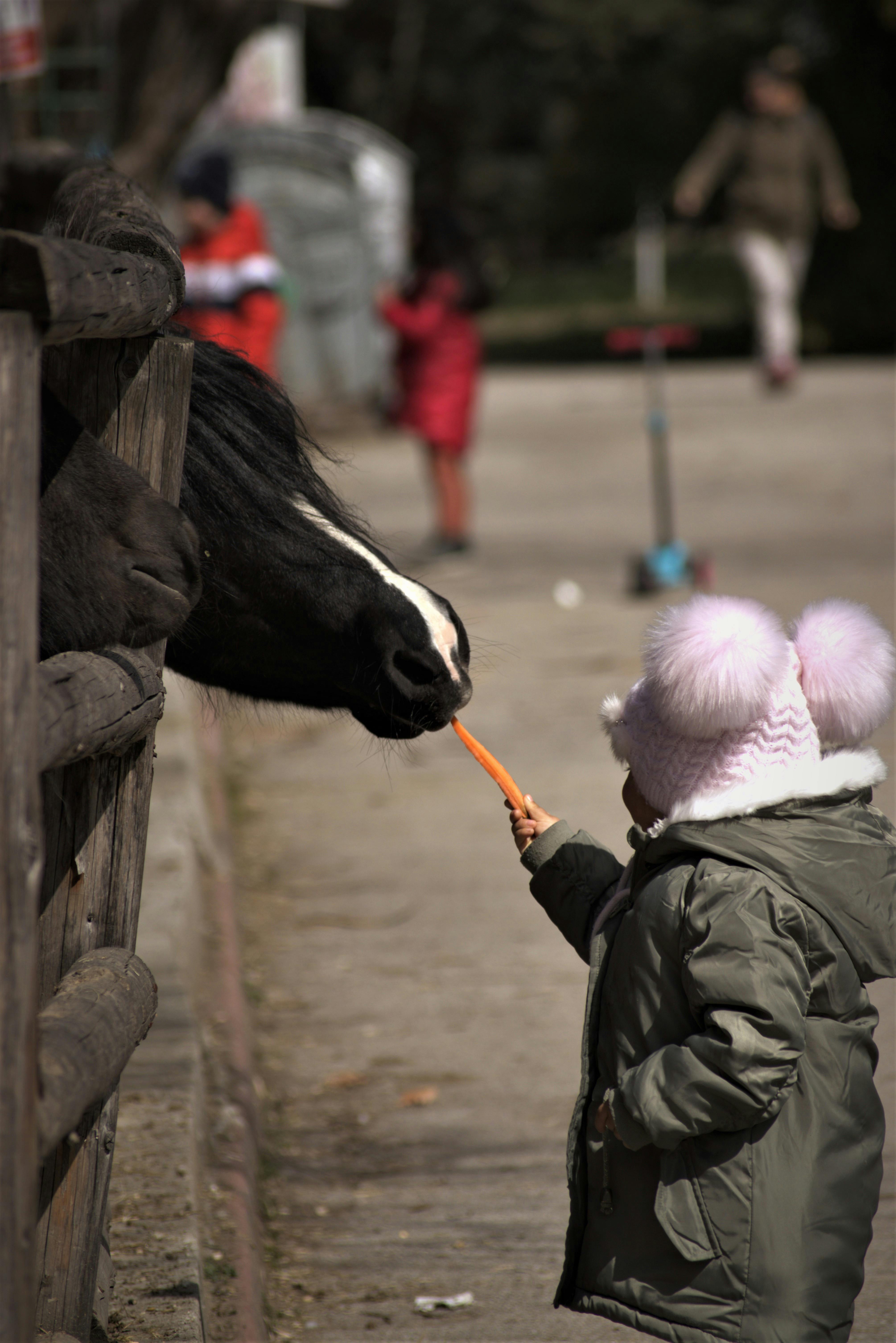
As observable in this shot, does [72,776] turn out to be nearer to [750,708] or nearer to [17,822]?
[17,822]

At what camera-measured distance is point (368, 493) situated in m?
11.6

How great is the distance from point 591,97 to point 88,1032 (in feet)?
114

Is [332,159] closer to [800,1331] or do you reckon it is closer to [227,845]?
[227,845]

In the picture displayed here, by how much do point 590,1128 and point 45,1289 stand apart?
30.0 inches

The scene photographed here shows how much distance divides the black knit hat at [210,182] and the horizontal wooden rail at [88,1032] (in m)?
6.47

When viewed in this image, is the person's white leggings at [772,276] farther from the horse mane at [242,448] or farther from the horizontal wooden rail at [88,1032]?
the horizontal wooden rail at [88,1032]

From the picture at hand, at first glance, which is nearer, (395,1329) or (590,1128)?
(590,1128)

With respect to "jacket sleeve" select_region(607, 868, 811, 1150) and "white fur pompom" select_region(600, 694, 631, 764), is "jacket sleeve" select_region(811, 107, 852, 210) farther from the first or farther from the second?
"jacket sleeve" select_region(607, 868, 811, 1150)

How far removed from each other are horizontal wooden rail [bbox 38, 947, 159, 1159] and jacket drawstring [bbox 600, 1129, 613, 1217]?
0.63 m

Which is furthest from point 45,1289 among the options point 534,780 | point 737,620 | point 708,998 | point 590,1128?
point 534,780

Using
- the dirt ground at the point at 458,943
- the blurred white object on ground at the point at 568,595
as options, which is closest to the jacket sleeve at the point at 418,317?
the dirt ground at the point at 458,943

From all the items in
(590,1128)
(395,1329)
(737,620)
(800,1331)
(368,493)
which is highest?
(737,620)

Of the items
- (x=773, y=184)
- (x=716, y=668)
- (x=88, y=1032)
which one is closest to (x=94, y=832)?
(x=88, y=1032)

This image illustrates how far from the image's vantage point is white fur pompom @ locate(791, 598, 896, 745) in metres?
2.04
